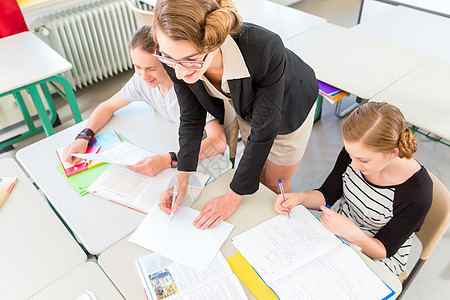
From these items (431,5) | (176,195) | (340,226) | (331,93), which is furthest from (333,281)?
(431,5)

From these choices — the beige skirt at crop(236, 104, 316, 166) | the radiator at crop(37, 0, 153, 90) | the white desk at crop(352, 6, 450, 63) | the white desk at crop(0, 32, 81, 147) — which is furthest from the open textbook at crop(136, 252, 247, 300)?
the radiator at crop(37, 0, 153, 90)

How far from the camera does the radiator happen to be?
9.36ft

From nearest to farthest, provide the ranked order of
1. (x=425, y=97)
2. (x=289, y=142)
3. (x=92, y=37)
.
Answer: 1. (x=289, y=142)
2. (x=425, y=97)
3. (x=92, y=37)

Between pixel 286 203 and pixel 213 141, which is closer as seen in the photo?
pixel 286 203

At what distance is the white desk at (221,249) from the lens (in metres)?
1.00

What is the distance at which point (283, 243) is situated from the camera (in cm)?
107

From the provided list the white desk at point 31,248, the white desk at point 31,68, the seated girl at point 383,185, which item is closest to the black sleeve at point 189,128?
the seated girl at point 383,185

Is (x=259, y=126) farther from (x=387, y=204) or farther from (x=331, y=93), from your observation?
(x=331, y=93)

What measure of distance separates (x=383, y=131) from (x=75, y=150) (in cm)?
112

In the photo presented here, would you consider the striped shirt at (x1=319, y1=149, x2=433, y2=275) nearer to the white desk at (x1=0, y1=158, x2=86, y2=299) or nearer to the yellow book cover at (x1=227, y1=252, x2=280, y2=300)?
the yellow book cover at (x1=227, y1=252, x2=280, y2=300)

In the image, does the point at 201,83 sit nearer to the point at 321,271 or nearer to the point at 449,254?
the point at 321,271

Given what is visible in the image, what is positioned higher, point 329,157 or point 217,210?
point 217,210

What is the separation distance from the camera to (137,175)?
1.36 m

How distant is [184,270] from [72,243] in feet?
1.25
